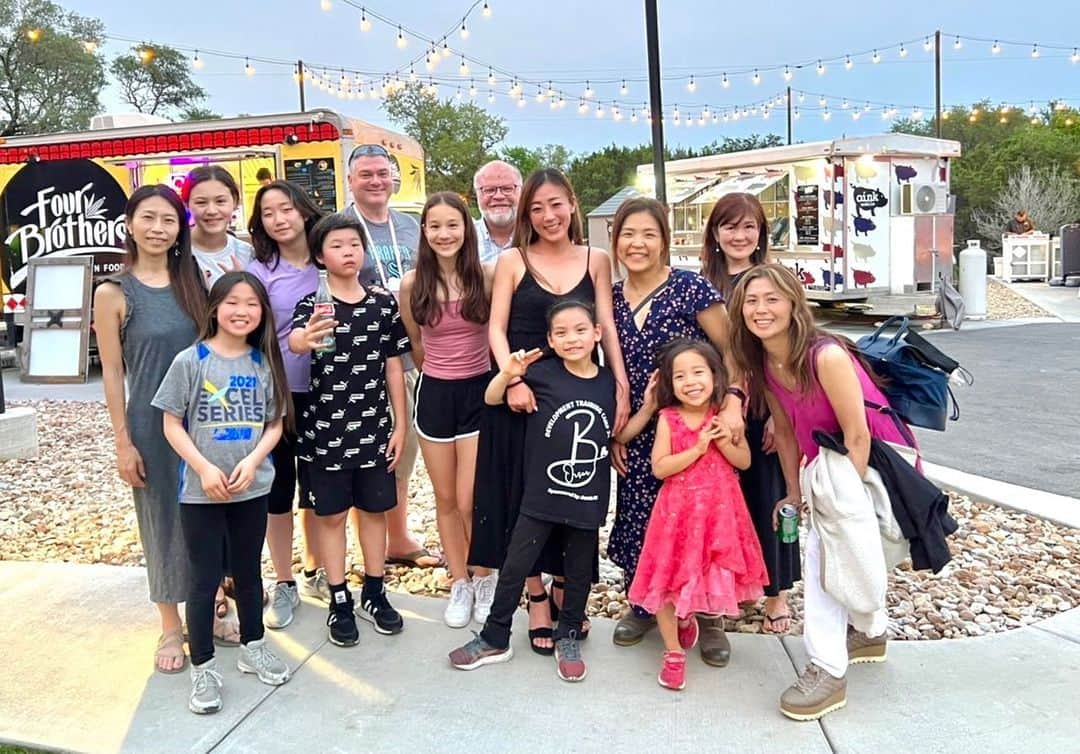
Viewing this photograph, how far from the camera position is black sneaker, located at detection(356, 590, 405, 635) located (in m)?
3.35

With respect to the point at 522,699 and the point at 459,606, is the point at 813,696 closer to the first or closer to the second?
the point at 522,699

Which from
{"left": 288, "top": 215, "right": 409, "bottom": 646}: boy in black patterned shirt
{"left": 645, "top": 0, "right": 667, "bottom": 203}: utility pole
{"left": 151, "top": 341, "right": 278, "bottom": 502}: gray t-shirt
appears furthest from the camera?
{"left": 645, "top": 0, "right": 667, "bottom": 203}: utility pole

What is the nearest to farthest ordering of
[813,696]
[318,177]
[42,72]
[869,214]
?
[813,696] < [318,177] < [869,214] < [42,72]

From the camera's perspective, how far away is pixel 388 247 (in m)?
3.88

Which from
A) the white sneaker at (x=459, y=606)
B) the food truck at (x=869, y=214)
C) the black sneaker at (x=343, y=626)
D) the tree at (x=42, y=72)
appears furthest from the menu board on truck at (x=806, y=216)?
the tree at (x=42, y=72)

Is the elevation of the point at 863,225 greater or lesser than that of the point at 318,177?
lesser

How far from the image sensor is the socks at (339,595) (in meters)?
3.33

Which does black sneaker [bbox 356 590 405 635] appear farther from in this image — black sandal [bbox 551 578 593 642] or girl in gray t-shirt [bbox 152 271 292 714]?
black sandal [bbox 551 578 593 642]

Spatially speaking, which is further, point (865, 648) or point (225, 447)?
point (865, 648)

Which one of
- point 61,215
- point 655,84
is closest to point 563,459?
point 655,84

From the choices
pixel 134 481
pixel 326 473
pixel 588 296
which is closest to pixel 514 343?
pixel 588 296

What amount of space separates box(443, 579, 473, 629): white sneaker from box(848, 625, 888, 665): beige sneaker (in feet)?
4.67

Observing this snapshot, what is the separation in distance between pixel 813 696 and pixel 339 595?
174 cm

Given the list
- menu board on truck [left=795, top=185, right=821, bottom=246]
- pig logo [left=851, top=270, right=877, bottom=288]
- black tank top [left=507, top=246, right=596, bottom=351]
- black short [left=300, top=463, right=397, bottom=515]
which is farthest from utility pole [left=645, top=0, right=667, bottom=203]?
black short [left=300, top=463, right=397, bottom=515]
